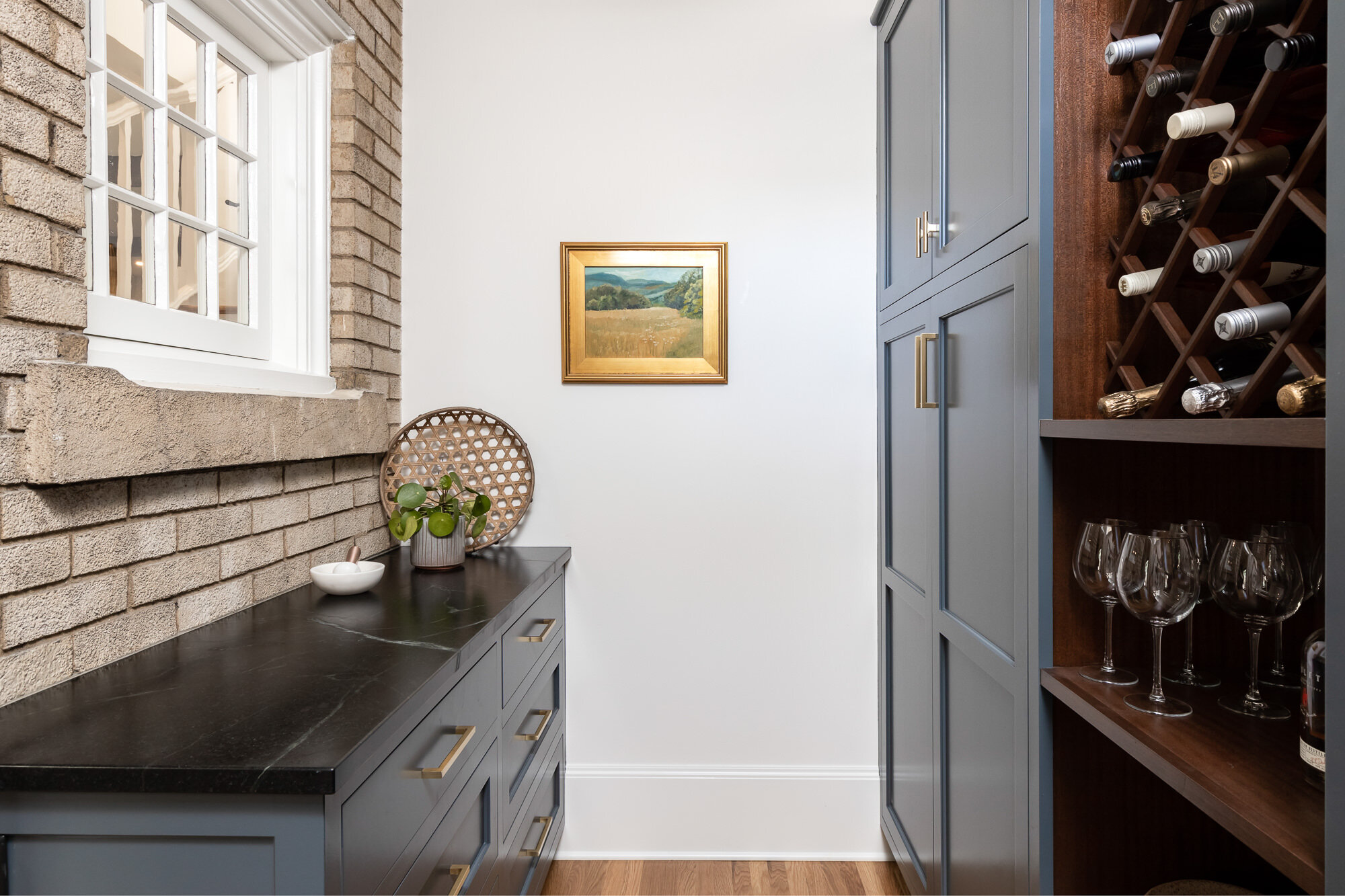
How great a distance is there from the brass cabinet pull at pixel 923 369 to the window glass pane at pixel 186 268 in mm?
1579

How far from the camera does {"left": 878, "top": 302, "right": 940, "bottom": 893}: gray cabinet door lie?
5.76 ft

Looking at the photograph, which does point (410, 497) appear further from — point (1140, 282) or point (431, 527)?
point (1140, 282)

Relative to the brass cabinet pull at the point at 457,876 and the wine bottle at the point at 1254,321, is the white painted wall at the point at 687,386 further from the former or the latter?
the wine bottle at the point at 1254,321

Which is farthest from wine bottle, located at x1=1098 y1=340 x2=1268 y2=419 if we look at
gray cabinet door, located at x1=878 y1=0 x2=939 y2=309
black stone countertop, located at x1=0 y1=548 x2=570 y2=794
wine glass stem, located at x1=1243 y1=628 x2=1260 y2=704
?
black stone countertop, located at x1=0 y1=548 x2=570 y2=794

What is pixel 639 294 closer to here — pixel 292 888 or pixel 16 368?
pixel 16 368

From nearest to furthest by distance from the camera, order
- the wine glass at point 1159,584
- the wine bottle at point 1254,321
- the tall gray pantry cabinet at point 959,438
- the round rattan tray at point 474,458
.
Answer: the wine bottle at point 1254,321, the wine glass at point 1159,584, the tall gray pantry cabinet at point 959,438, the round rattan tray at point 474,458

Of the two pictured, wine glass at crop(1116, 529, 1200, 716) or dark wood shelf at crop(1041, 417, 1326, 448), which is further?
wine glass at crop(1116, 529, 1200, 716)

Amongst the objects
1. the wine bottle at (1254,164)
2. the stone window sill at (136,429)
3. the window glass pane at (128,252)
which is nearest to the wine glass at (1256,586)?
the wine bottle at (1254,164)

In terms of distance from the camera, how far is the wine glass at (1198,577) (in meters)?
1.01

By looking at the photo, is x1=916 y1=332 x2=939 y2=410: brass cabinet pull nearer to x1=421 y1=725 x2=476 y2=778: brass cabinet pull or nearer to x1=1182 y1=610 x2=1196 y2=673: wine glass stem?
x1=1182 y1=610 x2=1196 y2=673: wine glass stem

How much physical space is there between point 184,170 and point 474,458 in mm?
998

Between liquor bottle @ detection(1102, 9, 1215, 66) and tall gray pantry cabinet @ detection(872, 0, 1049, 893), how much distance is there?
0.47 feet

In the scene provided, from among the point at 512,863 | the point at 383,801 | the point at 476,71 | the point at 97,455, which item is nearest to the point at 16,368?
the point at 97,455

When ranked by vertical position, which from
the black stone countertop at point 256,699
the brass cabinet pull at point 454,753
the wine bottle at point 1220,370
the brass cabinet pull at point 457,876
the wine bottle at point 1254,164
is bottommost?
the brass cabinet pull at point 457,876
